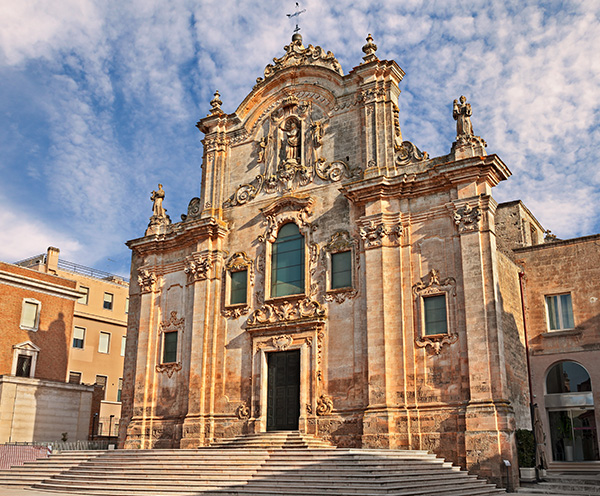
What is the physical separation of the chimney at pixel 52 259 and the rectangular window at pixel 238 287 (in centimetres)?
2445

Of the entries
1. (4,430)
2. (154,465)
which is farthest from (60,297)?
(154,465)

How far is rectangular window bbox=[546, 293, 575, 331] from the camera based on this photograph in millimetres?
25516

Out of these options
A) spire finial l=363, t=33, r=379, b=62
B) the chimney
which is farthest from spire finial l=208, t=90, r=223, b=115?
the chimney

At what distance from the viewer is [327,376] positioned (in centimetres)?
2302

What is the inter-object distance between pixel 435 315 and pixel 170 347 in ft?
38.1

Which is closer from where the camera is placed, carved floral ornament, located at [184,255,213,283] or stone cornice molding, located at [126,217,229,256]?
carved floral ornament, located at [184,255,213,283]

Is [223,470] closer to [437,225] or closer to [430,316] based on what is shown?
[430,316]

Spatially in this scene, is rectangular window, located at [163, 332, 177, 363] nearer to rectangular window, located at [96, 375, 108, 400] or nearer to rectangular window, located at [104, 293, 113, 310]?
rectangular window, located at [96, 375, 108, 400]

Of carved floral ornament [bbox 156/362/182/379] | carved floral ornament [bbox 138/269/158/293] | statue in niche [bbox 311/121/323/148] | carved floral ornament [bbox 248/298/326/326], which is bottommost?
carved floral ornament [bbox 156/362/182/379]

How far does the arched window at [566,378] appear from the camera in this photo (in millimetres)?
24938

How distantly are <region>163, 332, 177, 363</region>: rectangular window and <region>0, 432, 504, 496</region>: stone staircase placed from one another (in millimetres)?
5631

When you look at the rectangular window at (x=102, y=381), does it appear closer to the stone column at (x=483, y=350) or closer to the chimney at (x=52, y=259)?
the chimney at (x=52, y=259)

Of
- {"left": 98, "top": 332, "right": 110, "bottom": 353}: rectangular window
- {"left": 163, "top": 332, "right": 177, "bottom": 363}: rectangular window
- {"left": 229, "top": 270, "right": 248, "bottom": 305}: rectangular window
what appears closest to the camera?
{"left": 229, "top": 270, "right": 248, "bottom": 305}: rectangular window

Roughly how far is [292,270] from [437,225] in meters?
5.82
